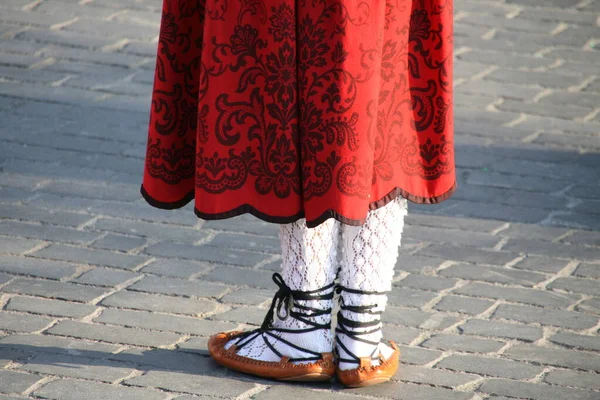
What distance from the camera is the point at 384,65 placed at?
247 centimetres

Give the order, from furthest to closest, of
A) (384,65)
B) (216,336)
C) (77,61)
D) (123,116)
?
(77,61) < (123,116) < (216,336) < (384,65)

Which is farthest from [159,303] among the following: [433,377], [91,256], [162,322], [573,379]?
[573,379]

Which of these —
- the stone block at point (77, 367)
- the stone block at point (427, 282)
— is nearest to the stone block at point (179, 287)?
the stone block at point (77, 367)

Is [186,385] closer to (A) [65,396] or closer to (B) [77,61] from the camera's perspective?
(A) [65,396]

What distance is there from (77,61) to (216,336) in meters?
3.20

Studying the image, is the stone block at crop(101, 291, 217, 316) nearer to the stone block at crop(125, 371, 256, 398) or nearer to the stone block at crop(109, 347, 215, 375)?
the stone block at crop(109, 347, 215, 375)

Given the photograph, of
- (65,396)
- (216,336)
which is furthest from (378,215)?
(65,396)

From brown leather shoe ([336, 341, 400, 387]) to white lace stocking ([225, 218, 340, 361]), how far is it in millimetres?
94

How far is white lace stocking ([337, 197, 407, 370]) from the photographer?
102 inches

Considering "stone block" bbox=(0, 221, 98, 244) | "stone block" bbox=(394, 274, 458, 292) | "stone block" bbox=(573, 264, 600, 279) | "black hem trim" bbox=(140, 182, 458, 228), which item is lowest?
"stone block" bbox=(394, 274, 458, 292)

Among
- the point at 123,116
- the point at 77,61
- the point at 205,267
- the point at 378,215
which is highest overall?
the point at 77,61

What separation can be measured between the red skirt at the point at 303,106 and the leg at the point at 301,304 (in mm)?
137

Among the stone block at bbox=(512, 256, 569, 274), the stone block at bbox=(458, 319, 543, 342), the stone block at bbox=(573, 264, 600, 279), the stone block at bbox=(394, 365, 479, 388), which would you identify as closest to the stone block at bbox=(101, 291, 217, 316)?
the stone block at bbox=(394, 365, 479, 388)

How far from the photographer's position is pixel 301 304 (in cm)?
267
